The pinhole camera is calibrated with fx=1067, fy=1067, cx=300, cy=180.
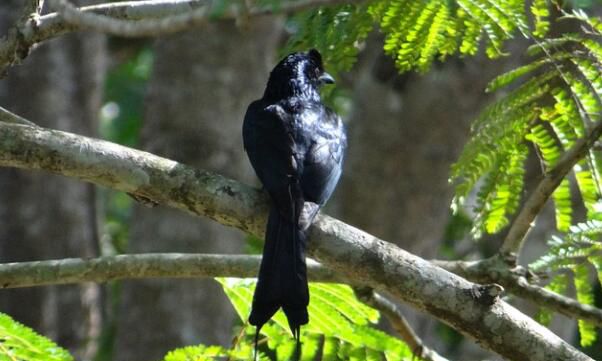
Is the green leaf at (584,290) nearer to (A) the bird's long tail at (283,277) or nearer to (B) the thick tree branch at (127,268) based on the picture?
(A) the bird's long tail at (283,277)

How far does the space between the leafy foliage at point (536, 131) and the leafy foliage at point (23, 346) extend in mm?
1680

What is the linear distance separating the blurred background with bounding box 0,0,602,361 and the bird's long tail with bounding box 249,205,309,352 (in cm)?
249

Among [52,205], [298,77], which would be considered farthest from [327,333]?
[52,205]

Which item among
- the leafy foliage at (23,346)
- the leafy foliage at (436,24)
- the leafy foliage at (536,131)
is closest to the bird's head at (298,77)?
the leafy foliage at (436,24)

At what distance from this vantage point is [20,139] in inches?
144

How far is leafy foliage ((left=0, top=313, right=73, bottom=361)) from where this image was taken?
3590 mm

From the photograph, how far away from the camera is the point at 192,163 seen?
694 centimetres

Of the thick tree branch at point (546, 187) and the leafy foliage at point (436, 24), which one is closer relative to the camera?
the thick tree branch at point (546, 187)

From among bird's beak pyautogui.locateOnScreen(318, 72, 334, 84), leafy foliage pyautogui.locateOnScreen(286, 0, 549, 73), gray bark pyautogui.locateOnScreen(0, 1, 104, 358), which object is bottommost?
gray bark pyautogui.locateOnScreen(0, 1, 104, 358)

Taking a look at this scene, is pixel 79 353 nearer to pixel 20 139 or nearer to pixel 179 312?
pixel 179 312

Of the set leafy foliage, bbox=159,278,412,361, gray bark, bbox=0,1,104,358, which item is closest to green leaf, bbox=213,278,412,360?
leafy foliage, bbox=159,278,412,361

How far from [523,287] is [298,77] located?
1.86 meters

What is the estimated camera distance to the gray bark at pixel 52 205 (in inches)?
270

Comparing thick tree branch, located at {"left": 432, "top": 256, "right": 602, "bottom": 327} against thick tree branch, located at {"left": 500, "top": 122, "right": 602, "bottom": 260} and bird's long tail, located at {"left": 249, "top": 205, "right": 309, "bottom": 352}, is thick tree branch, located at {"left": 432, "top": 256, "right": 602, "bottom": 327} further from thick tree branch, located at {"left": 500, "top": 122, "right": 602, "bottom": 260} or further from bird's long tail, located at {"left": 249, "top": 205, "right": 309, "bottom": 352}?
bird's long tail, located at {"left": 249, "top": 205, "right": 309, "bottom": 352}
